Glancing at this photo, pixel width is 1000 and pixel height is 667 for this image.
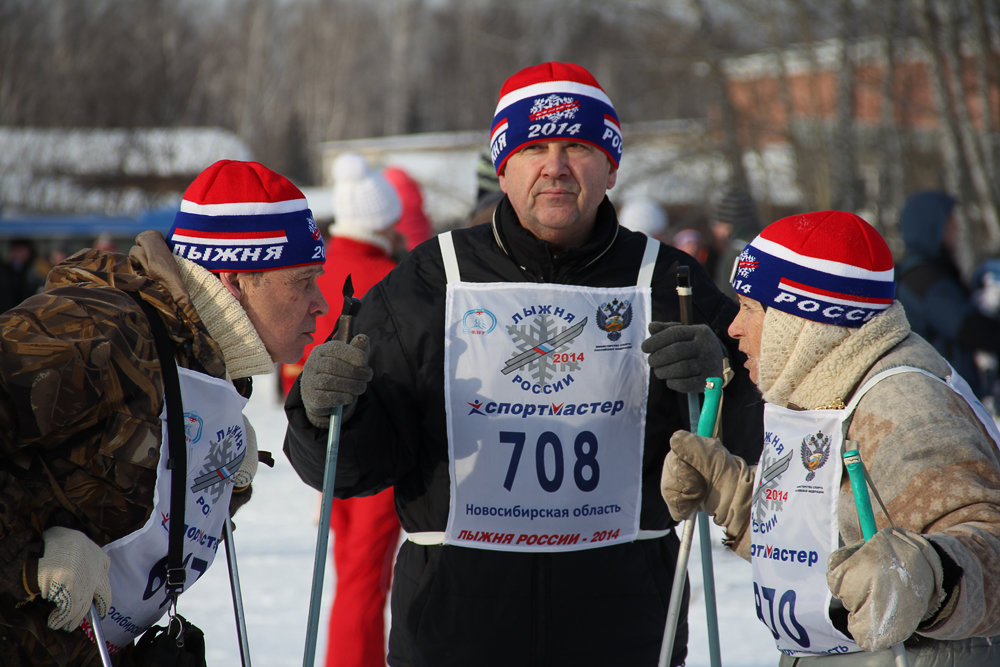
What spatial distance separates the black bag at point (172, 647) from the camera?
2.23m

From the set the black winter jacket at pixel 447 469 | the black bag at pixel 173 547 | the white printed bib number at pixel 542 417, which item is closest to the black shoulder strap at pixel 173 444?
the black bag at pixel 173 547

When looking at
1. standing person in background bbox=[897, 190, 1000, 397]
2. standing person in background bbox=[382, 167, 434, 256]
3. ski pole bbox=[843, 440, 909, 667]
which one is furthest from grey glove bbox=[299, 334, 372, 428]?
standing person in background bbox=[382, 167, 434, 256]

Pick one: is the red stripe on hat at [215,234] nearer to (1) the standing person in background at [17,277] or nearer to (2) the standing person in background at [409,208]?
(2) the standing person in background at [409,208]

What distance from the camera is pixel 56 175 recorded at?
2834cm

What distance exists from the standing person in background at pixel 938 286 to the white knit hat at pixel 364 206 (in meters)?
2.77

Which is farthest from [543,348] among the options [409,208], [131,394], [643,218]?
[643,218]

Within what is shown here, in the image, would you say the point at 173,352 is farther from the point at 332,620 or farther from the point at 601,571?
the point at 332,620

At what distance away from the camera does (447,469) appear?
284 centimetres

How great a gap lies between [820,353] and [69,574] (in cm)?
158

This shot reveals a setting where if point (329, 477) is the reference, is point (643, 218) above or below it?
above

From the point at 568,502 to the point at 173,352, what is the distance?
114cm

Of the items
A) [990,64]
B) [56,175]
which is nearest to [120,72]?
[56,175]

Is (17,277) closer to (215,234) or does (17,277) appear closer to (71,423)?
(215,234)

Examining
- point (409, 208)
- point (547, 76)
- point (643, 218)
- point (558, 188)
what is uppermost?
point (643, 218)
